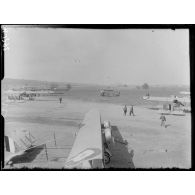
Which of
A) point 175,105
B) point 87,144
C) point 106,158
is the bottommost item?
point 106,158

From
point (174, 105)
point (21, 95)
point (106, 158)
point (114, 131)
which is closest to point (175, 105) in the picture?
point (174, 105)

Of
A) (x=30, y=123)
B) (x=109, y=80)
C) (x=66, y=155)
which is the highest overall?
(x=109, y=80)

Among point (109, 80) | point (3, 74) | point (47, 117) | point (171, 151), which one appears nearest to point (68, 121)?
point (47, 117)

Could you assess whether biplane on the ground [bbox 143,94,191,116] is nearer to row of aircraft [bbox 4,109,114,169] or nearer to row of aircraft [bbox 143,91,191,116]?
row of aircraft [bbox 143,91,191,116]

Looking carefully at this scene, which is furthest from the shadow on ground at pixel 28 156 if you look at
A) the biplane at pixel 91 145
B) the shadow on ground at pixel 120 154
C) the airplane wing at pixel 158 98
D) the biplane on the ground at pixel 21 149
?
the airplane wing at pixel 158 98

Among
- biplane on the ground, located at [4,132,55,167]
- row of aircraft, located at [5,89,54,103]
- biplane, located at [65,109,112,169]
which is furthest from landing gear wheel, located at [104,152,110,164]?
row of aircraft, located at [5,89,54,103]

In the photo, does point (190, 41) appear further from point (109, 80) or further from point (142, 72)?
point (109, 80)

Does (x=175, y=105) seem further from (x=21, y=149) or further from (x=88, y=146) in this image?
(x=21, y=149)
